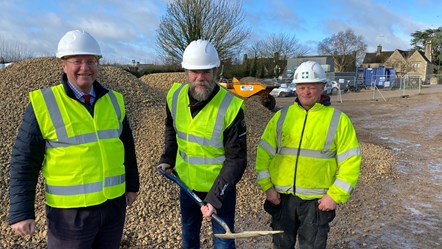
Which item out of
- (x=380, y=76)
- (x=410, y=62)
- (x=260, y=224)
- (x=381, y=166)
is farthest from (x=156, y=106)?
(x=410, y=62)

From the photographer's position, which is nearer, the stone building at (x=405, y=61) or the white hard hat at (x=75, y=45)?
the white hard hat at (x=75, y=45)

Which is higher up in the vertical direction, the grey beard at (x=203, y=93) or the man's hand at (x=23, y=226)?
the grey beard at (x=203, y=93)

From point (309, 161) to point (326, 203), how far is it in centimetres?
32

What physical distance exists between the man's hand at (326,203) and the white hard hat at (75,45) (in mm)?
1844

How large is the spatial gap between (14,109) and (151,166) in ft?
8.52

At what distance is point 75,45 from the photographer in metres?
2.15

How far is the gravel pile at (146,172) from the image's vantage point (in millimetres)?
4125

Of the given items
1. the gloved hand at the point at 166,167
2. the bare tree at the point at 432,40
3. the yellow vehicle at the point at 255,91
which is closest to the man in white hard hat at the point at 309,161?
the gloved hand at the point at 166,167

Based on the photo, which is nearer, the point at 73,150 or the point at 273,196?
the point at 73,150

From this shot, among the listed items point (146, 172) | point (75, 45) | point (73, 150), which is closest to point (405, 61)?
point (146, 172)

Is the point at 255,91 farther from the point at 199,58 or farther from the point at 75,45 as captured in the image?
the point at 75,45

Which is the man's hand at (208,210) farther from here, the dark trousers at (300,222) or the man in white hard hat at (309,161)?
the dark trousers at (300,222)

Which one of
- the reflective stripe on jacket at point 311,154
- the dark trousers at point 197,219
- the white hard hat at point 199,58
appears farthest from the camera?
the dark trousers at point 197,219

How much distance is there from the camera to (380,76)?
38688mm
